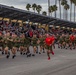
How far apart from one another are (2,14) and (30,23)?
839 centimetres

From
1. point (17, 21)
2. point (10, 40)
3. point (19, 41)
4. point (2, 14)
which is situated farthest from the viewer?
point (17, 21)

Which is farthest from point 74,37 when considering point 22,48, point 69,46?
point 22,48

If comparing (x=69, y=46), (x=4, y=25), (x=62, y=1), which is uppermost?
(x=62, y=1)

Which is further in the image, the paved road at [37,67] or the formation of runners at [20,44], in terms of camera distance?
the formation of runners at [20,44]

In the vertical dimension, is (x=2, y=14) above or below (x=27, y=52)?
above

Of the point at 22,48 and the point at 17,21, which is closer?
the point at 22,48

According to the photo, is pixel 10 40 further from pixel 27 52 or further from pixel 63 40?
pixel 63 40

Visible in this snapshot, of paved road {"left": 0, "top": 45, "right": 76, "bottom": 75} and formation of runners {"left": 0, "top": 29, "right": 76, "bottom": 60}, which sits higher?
formation of runners {"left": 0, "top": 29, "right": 76, "bottom": 60}

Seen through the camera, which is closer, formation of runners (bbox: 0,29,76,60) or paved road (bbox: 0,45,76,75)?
paved road (bbox: 0,45,76,75)

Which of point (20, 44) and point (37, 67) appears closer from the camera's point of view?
point (37, 67)

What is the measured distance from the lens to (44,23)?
48.8 m

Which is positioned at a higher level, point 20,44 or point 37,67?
point 20,44

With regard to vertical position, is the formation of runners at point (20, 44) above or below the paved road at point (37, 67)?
above

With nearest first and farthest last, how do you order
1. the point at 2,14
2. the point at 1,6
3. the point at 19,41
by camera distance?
the point at 19,41 < the point at 1,6 < the point at 2,14
